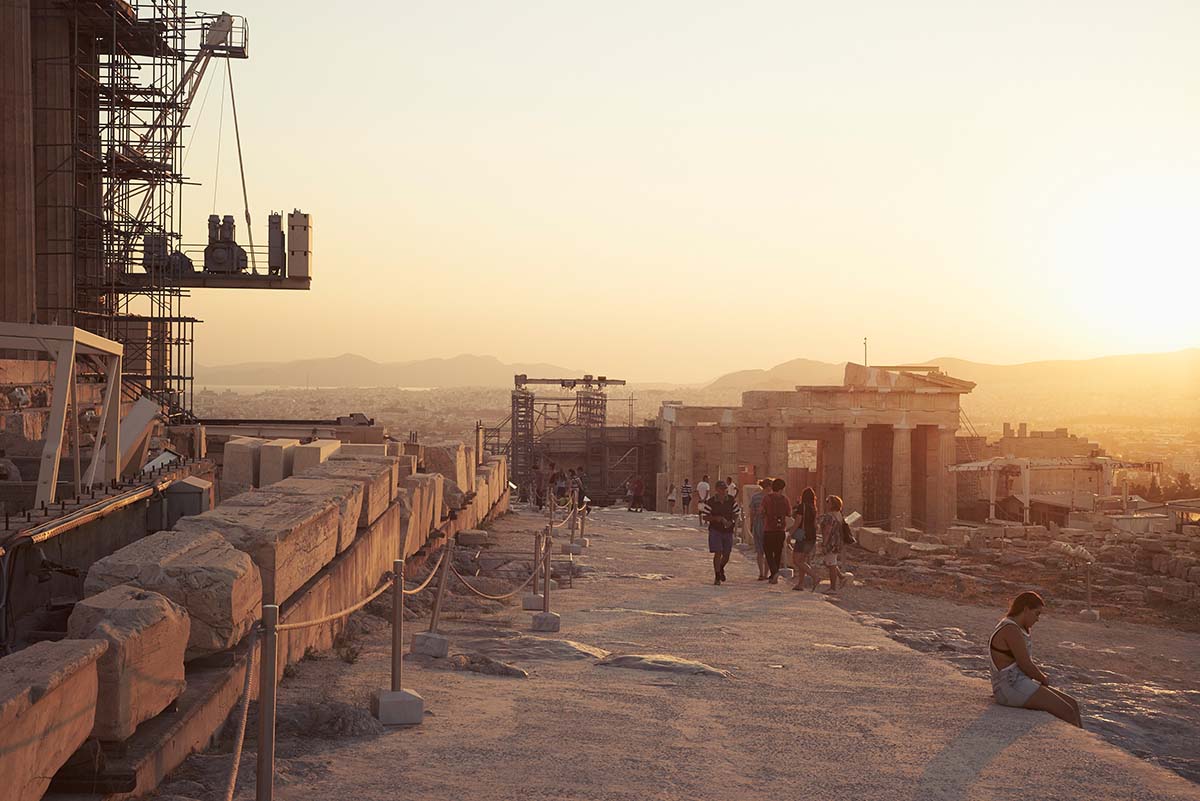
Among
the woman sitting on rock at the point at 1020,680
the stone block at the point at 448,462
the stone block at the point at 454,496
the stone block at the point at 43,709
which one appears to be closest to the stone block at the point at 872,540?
the stone block at the point at 448,462

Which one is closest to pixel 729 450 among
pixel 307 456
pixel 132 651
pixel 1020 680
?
pixel 307 456

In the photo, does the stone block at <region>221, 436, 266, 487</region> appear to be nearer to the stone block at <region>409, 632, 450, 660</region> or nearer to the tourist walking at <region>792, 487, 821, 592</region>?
the stone block at <region>409, 632, 450, 660</region>

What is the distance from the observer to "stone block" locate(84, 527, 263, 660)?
247 inches

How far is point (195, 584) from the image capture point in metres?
6.34

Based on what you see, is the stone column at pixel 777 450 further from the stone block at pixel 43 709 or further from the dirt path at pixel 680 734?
the stone block at pixel 43 709

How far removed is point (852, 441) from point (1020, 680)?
127 feet

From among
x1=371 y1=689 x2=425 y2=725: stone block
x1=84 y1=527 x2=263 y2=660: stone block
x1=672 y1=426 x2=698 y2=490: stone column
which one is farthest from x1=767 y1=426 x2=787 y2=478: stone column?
x1=84 y1=527 x2=263 y2=660: stone block

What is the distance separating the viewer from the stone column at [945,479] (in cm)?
4775

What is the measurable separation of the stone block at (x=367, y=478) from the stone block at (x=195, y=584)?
Answer: 12.3ft

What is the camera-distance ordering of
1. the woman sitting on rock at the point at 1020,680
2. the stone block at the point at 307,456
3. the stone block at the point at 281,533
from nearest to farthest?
the stone block at the point at 281,533
the woman sitting on rock at the point at 1020,680
the stone block at the point at 307,456

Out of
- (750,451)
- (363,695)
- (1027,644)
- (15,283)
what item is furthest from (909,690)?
(750,451)

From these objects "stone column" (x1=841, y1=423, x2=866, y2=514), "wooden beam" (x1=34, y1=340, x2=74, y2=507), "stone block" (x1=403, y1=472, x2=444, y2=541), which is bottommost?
"stone column" (x1=841, y1=423, x2=866, y2=514)

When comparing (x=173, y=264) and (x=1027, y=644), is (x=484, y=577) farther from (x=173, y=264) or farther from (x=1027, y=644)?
(x=173, y=264)

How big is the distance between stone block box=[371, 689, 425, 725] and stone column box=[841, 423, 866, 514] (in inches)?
1591
